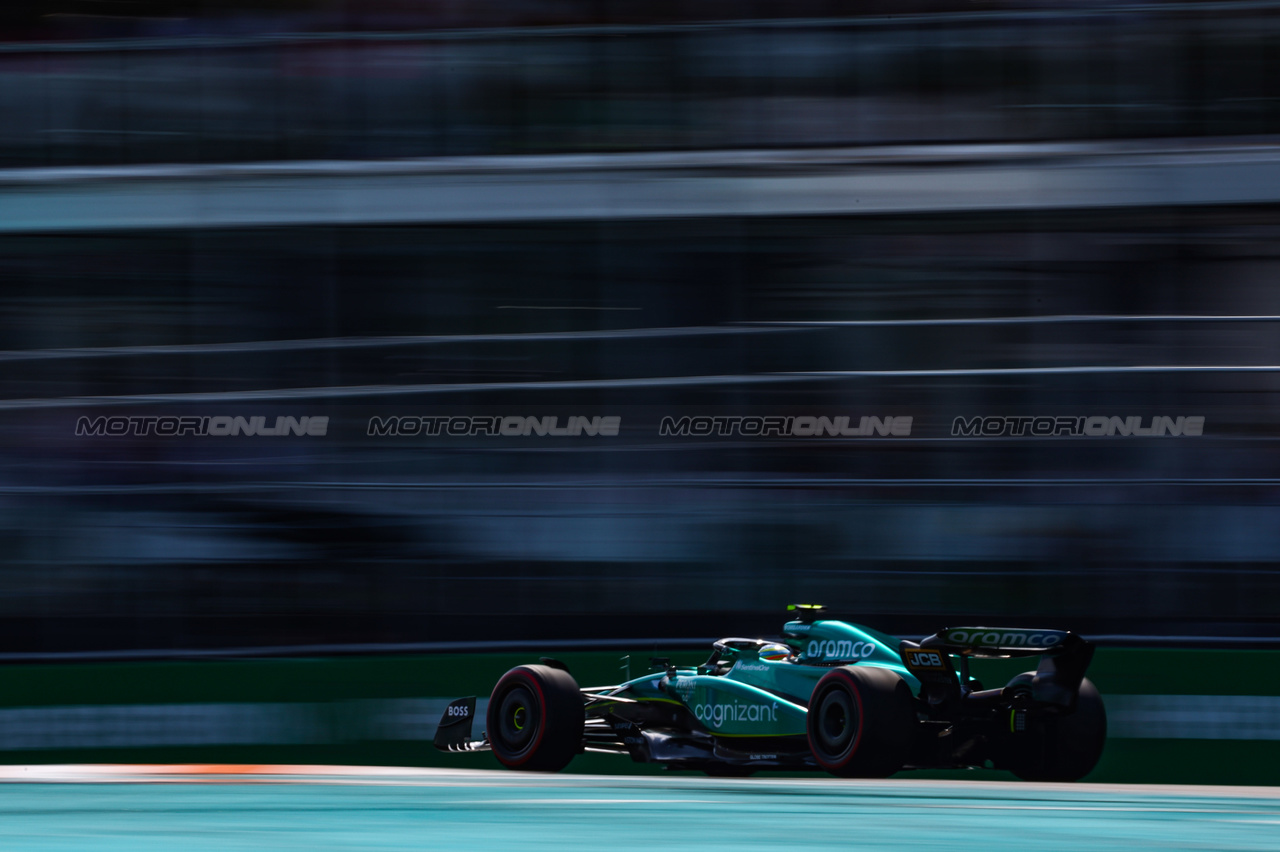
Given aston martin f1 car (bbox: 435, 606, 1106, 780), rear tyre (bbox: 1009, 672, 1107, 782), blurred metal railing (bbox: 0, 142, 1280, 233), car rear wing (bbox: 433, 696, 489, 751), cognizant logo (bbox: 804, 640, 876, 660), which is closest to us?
aston martin f1 car (bbox: 435, 606, 1106, 780)

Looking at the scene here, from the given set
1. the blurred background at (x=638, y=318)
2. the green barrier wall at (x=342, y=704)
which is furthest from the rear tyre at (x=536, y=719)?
the blurred background at (x=638, y=318)

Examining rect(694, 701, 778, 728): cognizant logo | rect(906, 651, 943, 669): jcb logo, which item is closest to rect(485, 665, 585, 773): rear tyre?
rect(694, 701, 778, 728): cognizant logo

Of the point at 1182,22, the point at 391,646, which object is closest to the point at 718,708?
the point at 391,646

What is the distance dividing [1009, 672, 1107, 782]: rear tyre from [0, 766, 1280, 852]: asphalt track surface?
3.50 metres

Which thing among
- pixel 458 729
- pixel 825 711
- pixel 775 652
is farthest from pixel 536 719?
pixel 825 711

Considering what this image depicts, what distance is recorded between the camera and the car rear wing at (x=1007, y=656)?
21.9 feet

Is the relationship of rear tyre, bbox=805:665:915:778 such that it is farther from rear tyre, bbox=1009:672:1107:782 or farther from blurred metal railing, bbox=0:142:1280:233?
blurred metal railing, bbox=0:142:1280:233

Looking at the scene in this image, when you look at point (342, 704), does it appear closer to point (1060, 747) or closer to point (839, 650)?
point (839, 650)

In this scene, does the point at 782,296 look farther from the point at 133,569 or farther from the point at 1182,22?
the point at 133,569

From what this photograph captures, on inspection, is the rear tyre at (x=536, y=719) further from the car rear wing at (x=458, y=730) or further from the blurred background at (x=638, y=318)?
the blurred background at (x=638, y=318)

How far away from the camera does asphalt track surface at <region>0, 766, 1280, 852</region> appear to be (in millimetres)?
2363

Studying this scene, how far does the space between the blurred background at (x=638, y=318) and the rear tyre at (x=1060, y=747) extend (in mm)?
1550

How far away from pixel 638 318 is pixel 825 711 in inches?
127

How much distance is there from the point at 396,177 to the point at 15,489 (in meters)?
3.02
